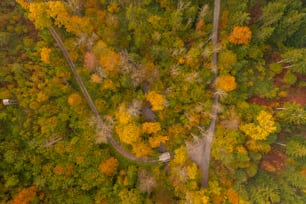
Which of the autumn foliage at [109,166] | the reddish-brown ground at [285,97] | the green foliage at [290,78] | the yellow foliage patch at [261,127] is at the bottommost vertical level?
the autumn foliage at [109,166]

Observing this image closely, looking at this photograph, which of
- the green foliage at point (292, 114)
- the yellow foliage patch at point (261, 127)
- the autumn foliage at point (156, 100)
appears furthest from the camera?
the autumn foliage at point (156, 100)

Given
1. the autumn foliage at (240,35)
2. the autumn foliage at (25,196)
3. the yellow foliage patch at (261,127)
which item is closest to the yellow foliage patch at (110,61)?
the autumn foliage at (240,35)

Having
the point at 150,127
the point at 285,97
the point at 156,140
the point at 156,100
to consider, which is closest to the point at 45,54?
the point at 156,100

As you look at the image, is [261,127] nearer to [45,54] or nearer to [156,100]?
[156,100]

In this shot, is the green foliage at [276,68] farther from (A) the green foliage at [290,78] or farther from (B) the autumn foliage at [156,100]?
(B) the autumn foliage at [156,100]

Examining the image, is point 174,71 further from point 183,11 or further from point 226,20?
point 226,20

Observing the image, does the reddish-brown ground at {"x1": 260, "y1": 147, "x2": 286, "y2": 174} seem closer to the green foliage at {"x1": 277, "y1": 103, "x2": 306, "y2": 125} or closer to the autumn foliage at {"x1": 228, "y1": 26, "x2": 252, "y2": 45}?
the green foliage at {"x1": 277, "y1": 103, "x2": 306, "y2": 125}

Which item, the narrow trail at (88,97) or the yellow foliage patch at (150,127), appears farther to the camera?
the narrow trail at (88,97)
